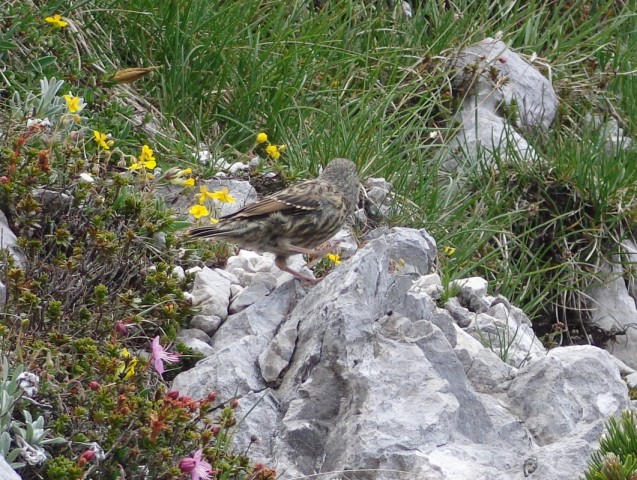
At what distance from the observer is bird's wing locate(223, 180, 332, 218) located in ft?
19.7

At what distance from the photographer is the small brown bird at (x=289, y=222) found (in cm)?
592

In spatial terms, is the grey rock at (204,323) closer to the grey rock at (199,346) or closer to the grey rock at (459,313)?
the grey rock at (199,346)

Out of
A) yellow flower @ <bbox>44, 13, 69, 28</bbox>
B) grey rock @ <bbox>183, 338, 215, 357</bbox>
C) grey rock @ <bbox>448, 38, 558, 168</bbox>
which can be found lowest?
grey rock @ <bbox>448, 38, 558, 168</bbox>

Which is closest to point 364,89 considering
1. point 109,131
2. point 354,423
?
point 109,131

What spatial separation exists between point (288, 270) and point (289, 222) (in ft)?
0.95

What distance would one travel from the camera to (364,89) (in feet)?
29.4

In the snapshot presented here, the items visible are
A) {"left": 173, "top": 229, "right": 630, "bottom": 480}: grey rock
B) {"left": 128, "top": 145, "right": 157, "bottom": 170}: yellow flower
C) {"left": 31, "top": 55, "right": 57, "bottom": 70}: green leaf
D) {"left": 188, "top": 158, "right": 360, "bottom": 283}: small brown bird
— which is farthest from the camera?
{"left": 31, "top": 55, "right": 57, "bottom": 70}: green leaf

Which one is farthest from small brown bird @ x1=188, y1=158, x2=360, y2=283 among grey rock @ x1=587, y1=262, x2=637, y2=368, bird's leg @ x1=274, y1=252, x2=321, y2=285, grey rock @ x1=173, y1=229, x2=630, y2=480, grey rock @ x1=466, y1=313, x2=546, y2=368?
grey rock @ x1=587, y1=262, x2=637, y2=368

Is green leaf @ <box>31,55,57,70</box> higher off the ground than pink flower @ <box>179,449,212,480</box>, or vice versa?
pink flower @ <box>179,449,212,480</box>

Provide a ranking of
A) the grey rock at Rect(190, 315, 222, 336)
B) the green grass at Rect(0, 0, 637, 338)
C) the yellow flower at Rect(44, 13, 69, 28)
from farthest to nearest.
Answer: the green grass at Rect(0, 0, 637, 338) < the yellow flower at Rect(44, 13, 69, 28) < the grey rock at Rect(190, 315, 222, 336)

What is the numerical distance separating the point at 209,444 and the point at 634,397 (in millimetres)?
3129

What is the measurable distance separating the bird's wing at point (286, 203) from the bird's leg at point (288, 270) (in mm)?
252

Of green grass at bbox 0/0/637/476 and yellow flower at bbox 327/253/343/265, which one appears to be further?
green grass at bbox 0/0/637/476

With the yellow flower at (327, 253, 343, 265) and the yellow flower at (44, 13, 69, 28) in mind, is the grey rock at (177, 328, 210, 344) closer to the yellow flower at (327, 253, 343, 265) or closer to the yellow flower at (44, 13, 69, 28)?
the yellow flower at (327, 253, 343, 265)
